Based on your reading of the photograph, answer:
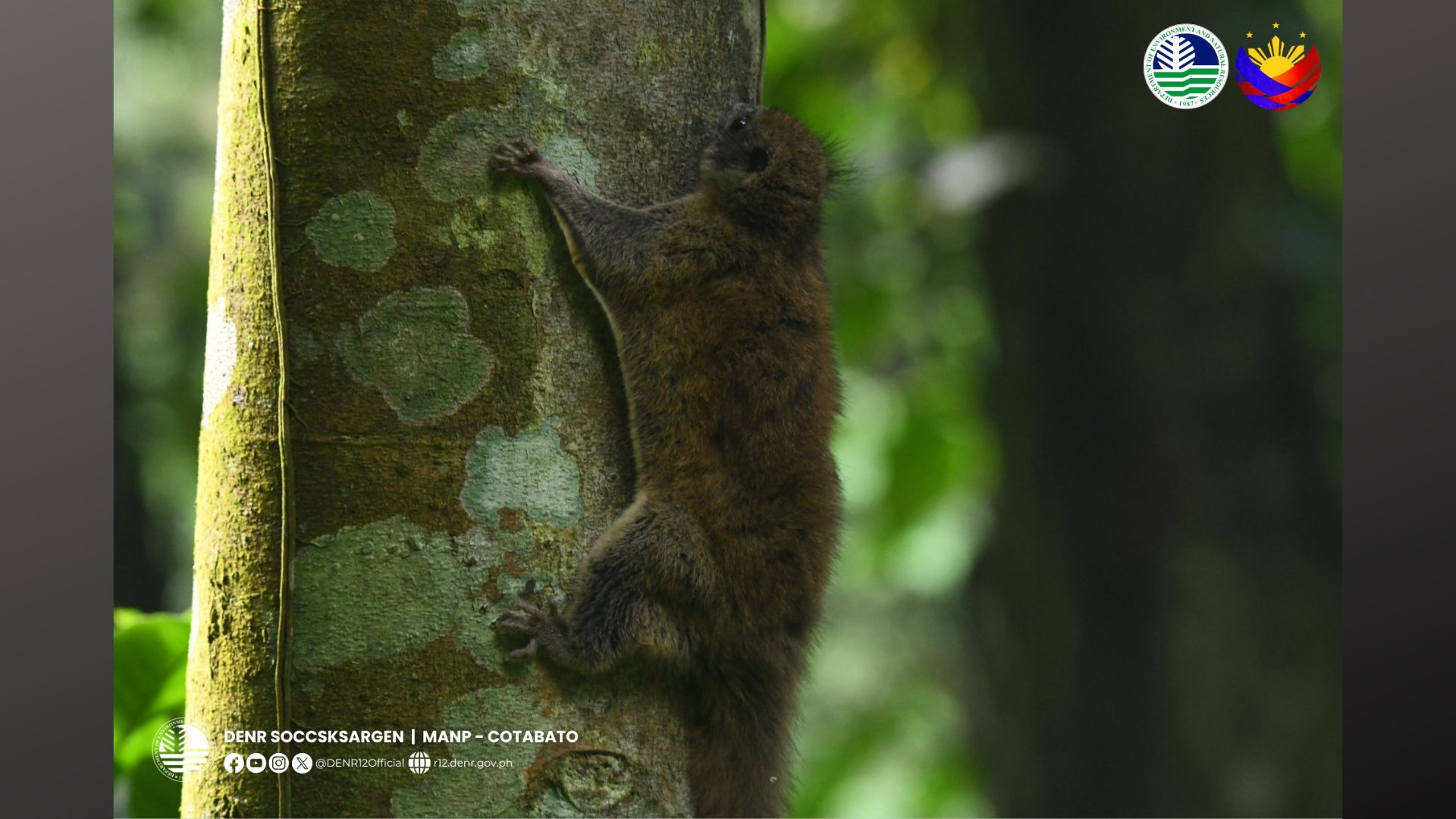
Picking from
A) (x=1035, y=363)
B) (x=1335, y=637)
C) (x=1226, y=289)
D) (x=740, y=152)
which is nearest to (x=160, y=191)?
(x=740, y=152)

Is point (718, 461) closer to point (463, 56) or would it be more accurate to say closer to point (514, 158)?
point (514, 158)

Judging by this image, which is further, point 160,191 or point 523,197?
point 160,191

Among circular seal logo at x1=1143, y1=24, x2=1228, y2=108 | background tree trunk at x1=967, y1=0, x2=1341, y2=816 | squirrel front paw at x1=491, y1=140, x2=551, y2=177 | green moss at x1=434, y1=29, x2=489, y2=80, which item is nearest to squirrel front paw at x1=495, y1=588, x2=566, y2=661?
squirrel front paw at x1=491, y1=140, x2=551, y2=177

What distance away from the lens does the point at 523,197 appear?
291 centimetres

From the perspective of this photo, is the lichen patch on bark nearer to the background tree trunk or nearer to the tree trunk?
the tree trunk

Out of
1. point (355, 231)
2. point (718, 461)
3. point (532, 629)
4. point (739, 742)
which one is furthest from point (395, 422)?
point (739, 742)

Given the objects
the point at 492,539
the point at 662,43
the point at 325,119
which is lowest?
the point at 492,539

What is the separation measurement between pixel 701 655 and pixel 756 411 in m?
0.73

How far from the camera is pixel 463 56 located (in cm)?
284

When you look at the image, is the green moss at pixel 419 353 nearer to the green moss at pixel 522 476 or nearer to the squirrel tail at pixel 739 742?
the green moss at pixel 522 476

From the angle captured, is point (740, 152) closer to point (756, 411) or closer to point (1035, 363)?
point (756, 411)

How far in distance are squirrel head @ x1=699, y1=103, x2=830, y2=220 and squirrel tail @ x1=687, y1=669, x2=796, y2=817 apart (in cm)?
142

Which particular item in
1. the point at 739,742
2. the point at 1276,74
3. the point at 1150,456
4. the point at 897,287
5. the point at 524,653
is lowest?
the point at 739,742

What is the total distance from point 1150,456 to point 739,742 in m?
4.82
